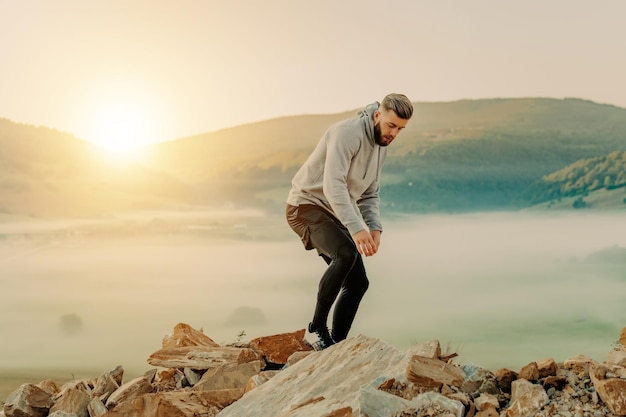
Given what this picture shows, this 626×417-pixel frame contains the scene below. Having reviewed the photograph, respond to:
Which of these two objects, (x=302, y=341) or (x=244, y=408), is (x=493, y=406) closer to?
(x=244, y=408)

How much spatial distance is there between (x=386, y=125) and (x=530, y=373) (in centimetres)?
150

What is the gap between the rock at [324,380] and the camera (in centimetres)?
424

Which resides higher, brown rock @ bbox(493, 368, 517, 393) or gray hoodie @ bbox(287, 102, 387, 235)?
gray hoodie @ bbox(287, 102, 387, 235)

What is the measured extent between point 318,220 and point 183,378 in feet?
4.71

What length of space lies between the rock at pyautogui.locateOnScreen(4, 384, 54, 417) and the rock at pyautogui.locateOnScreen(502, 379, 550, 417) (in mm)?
3036

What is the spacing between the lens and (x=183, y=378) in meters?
5.30

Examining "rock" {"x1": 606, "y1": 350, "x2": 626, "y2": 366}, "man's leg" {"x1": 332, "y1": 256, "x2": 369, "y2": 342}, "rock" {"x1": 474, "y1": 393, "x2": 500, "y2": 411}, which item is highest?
"man's leg" {"x1": 332, "y1": 256, "x2": 369, "y2": 342}

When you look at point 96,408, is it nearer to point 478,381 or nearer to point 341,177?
point 341,177

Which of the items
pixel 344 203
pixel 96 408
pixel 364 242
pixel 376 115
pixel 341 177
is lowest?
pixel 96 408

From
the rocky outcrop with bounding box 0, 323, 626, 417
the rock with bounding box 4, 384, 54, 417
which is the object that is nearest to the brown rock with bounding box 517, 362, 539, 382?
the rocky outcrop with bounding box 0, 323, 626, 417

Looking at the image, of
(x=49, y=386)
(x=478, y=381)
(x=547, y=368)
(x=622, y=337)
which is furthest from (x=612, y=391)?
(x=49, y=386)

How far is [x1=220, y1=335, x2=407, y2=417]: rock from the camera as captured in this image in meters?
4.24

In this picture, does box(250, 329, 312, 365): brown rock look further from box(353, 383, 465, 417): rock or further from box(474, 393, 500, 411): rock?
box(474, 393, 500, 411): rock

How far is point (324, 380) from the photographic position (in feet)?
14.6
